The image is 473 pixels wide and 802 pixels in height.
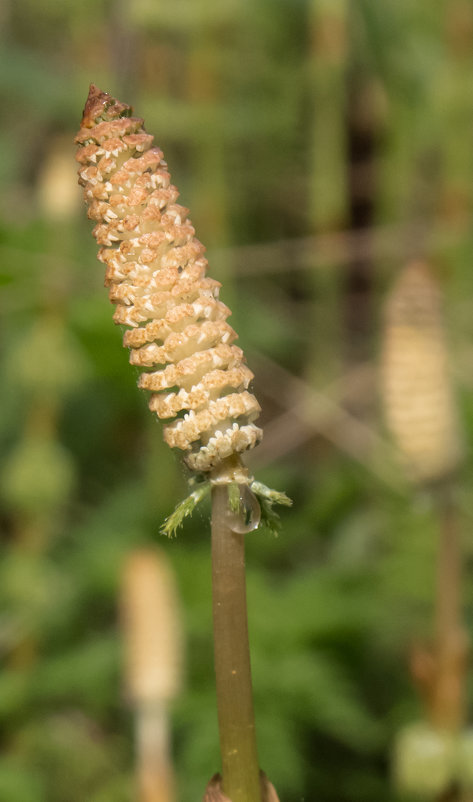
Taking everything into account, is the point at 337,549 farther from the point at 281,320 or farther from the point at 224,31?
the point at 224,31

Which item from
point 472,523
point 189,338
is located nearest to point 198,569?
point 472,523

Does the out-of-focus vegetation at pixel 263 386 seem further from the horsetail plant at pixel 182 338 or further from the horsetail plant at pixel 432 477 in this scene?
the horsetail plant at pixel 182 338

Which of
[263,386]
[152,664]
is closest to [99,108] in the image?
[152,664]

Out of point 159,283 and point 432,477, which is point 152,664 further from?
point 159,283

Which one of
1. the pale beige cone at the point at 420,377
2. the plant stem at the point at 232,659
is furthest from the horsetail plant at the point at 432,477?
the plant stem at the point at 232,659

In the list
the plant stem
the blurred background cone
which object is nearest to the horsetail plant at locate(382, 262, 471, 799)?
the blurred background cone

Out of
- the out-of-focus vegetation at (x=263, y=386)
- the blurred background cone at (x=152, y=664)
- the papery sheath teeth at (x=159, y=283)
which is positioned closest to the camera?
the papery sheath teeth at (x=159, y=283)
